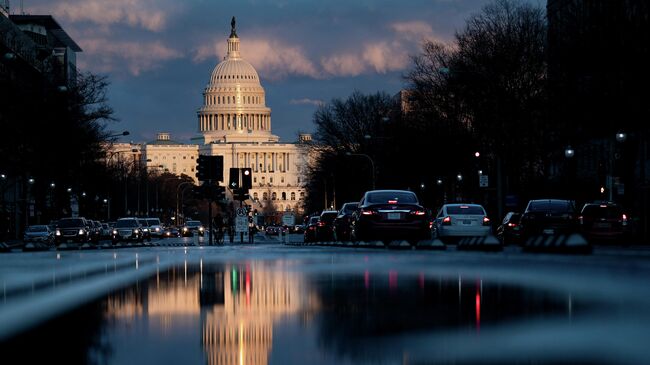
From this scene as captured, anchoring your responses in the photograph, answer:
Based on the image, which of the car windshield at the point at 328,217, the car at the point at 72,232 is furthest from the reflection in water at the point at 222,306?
the car at the point at 72,232

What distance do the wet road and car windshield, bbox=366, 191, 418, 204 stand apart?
73.1 ft

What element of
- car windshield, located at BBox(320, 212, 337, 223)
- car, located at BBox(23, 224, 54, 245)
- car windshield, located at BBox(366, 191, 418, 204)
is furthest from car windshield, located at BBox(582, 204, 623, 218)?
car, located at BBox(23, 224, 54, 245)

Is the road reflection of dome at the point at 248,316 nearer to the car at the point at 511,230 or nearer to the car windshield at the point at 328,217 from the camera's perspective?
the car at the point at 511,230

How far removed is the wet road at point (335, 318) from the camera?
7.11 metres

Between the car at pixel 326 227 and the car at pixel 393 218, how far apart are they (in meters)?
24.7

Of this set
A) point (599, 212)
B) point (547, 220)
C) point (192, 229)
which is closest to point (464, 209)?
point (547, 220)

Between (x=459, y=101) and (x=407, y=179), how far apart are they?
31375 millimetres

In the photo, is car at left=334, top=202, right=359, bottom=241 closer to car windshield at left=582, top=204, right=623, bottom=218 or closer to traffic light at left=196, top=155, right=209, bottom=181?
car windshield at left=582, top=204, right=623, bottom=218

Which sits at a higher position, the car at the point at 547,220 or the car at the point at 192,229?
the car at the point at 547,220

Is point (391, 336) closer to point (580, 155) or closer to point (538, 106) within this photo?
point (538, 106)

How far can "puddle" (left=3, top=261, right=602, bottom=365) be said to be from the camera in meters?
7.09

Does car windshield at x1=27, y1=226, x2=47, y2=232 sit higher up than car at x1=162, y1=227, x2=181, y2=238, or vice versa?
car windshield at x1=27, y1=226, x2=47, y2=232

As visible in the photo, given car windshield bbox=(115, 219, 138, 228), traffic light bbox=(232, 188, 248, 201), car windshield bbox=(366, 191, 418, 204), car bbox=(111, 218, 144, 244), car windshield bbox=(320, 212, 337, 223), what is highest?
traffic light bbox=(232, 188, 248, 201)

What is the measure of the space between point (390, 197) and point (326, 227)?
87.2ft
